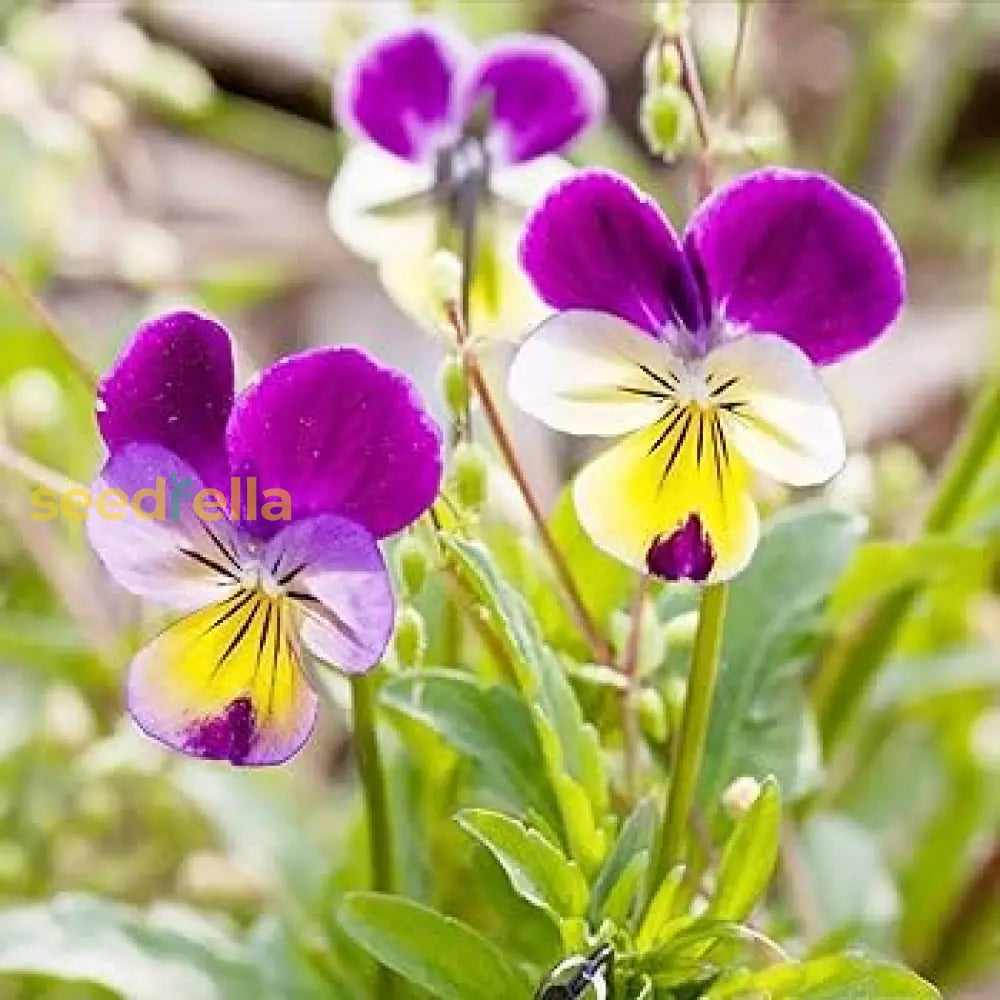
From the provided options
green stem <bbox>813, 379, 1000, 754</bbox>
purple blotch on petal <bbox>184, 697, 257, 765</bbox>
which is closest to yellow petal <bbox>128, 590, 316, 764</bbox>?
purple blotch on petal <bbox>184, 697, 257, 765</bbox>

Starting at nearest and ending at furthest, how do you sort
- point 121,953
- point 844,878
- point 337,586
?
point 337,586 → point 121,953 → point 844,878

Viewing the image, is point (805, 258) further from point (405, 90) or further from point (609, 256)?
point (405, 90)

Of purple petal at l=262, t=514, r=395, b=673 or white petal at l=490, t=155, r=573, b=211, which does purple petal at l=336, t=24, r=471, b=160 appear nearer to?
white petal at l=490, t=155, r=573, b=211

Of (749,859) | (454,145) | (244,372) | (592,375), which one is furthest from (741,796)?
(244,372)

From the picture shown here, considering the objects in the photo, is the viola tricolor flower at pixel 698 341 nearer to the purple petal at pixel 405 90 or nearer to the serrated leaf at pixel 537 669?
the serrated leaf at pixel 537 669

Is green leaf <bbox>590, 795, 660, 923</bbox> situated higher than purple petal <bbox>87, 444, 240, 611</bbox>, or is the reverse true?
purple petal <bbox>87, 444, 240, 611</bbox>

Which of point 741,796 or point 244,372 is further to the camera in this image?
point 244,372
